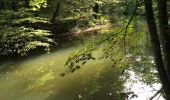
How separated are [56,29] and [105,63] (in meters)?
11.8

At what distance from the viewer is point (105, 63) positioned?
16.2m

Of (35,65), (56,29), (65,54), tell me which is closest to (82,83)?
(35,65)

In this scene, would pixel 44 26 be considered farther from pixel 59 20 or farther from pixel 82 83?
pixel 82 83

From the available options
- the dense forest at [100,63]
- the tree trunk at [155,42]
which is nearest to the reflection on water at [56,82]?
the dense forest at [100,63]

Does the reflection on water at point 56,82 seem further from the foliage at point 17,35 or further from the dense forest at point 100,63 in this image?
the foliage at point 17,35

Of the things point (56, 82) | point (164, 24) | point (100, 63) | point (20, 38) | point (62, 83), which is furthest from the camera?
point (20, 38)

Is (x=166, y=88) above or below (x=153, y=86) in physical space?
above

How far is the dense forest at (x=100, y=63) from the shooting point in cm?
543

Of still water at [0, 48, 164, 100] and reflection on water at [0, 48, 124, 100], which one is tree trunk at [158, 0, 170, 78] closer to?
still water at [0, 48, 164, 100]

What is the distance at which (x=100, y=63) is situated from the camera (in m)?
16.4

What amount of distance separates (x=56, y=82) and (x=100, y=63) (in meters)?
3.44

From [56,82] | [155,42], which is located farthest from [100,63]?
[155,42]

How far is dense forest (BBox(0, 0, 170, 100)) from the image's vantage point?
5430mm

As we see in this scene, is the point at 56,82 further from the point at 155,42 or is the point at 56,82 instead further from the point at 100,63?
the point at 155,42
